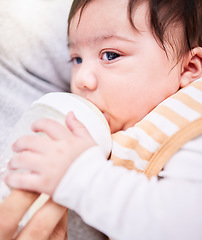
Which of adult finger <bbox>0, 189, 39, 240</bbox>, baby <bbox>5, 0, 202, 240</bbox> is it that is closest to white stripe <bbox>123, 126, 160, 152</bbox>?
baby <bbox>5, 0, 202, 240</bbox>

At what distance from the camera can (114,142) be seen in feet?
2.71

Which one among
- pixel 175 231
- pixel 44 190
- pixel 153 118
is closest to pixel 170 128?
pixel 153 118

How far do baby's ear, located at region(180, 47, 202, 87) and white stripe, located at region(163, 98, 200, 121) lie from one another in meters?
0.16

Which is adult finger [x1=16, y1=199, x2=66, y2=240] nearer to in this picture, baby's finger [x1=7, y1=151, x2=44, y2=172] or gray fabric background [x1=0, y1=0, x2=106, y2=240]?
baby's finger [x1=7, y1=151, x2=44, y2=172]

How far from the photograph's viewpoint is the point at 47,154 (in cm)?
61

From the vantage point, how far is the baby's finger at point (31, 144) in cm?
63

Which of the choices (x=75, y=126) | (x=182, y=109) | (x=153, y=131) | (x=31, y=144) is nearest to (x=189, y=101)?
(x=182, y=109)

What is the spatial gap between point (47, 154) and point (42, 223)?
166 mm

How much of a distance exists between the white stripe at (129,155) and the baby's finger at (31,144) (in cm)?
26

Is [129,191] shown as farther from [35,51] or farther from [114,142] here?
[35,51]

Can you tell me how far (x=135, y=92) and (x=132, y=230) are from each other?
460 millimetres

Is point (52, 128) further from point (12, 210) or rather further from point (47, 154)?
point (12, 210)

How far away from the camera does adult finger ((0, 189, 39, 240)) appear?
1.91ft

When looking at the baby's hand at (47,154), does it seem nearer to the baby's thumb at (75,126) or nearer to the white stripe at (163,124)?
the baby's thumb at (75,126)
